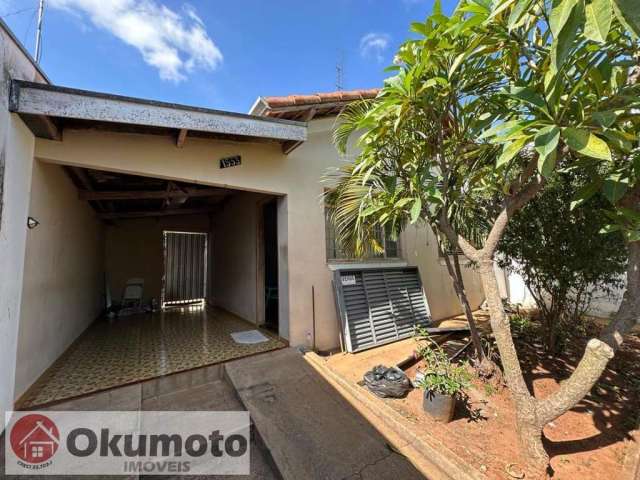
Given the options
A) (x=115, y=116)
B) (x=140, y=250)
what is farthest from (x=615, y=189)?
(x=140, y=250)

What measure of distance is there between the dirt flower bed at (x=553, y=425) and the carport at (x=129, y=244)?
241cm

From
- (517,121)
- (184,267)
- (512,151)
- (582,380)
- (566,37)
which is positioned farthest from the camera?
(184,267)

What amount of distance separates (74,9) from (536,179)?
221 inches

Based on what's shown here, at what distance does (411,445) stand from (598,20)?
9.25 ft

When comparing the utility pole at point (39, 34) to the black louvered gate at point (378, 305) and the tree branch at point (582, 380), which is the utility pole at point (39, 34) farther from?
the tree branch at point (582, 380)

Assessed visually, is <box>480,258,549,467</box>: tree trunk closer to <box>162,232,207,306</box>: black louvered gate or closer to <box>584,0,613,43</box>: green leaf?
<box>584,0,613,43</box>: green leaf

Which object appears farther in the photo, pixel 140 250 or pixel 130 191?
pixel 140 250

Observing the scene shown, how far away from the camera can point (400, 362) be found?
368cm

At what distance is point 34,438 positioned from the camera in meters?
2.17

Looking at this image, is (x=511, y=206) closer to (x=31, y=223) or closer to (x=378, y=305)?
(x=378, y=305)

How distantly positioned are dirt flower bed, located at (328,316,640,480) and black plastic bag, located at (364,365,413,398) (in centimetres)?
8

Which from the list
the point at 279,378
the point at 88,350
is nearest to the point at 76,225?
the point at 88,350

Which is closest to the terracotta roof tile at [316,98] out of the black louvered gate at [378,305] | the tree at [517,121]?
the tree at [517,121]

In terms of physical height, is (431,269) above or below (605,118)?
below
